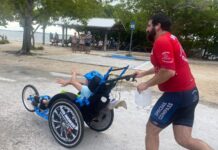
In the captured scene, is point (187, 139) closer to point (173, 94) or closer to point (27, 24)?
point (173, 94)

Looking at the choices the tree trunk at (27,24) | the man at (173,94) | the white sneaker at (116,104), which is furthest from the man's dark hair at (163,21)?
the tree trunk at (27,24)

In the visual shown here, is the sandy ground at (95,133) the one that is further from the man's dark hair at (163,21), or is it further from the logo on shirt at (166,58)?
the man's dark hair at (163,21)

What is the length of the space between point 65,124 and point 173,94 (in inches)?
63.6

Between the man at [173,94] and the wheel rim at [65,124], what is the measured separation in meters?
1.11

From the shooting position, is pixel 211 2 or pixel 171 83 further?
pixel 211 2

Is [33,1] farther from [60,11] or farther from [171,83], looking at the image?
[171,83]

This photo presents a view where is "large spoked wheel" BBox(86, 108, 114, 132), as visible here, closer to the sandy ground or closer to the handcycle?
the sandy ground

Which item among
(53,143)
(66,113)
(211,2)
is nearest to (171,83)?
(66,113)

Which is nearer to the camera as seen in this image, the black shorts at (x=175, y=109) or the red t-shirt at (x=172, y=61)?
the red t-shirt at (x=172, y=61)

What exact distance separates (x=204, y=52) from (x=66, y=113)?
22.0 meters

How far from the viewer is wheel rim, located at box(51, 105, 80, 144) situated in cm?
379

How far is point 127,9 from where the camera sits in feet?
77.3

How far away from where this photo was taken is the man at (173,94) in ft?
9.43

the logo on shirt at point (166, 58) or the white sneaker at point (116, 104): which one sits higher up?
the logo on shirt at point (166, 58)
